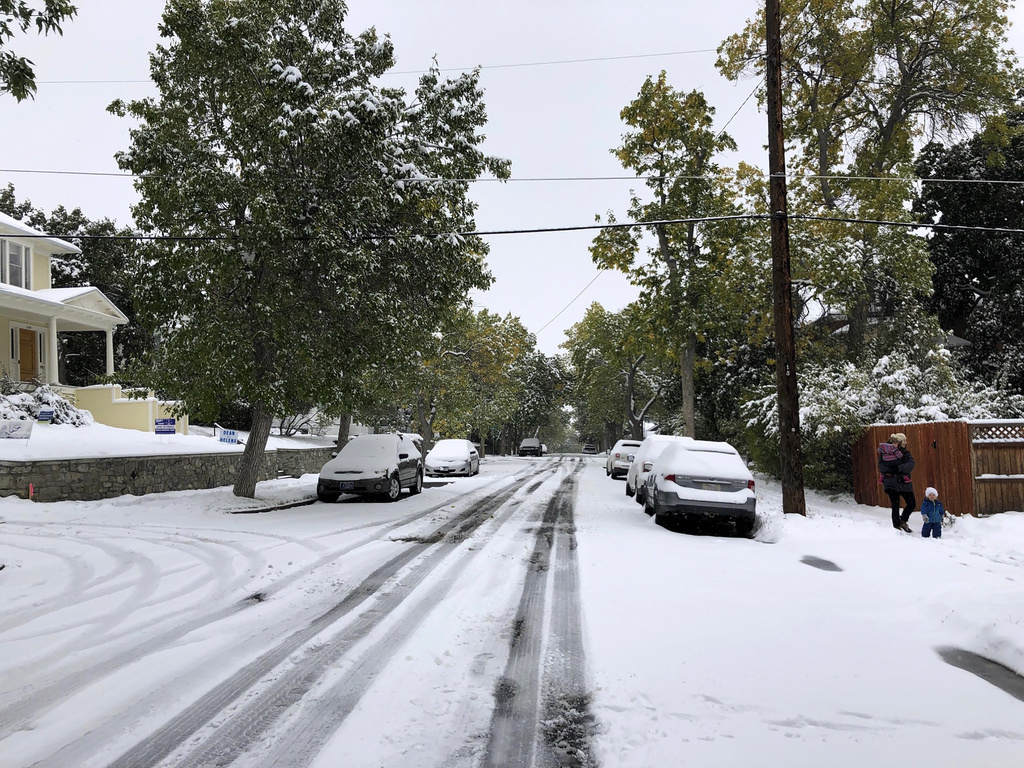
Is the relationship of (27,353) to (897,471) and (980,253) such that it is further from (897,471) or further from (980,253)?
(980,253)

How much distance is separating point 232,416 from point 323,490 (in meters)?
19.5

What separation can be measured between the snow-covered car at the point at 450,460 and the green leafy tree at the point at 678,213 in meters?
8.63

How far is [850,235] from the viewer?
67.8ft

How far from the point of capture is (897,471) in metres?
10.8

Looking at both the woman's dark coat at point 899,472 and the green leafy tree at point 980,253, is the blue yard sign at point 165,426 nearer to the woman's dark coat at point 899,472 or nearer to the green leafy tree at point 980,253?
the woman's dark coat at point 899,472

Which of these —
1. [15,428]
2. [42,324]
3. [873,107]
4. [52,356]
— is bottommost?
[15,428]

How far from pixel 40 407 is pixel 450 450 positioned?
44.6 ft

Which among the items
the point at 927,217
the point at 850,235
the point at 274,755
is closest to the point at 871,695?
the point at 274,755

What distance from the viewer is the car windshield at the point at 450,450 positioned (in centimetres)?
2605

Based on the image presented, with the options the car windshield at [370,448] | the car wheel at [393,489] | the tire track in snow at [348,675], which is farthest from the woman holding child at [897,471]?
the car windshield at [370,448]

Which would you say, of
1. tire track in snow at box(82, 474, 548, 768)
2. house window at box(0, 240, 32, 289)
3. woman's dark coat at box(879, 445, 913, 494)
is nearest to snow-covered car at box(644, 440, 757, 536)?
woman's dark coat at box(879, 445, 913, 494)

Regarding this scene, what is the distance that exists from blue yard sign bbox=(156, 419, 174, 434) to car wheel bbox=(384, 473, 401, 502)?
6.64 metres

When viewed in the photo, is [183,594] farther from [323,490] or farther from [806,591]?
[323,490]

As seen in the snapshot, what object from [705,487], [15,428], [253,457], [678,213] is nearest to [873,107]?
[678,213]
